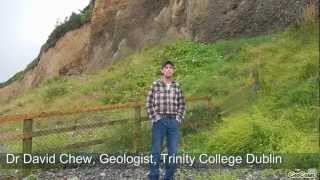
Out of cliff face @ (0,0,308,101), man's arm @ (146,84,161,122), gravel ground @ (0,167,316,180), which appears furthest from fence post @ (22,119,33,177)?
cliff face @ (0,0,308,101)

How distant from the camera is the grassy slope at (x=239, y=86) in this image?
42.9 ft

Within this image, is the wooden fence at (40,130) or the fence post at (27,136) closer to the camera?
the wooden fence at (40,130)

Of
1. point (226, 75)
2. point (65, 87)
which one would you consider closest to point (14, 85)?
point (65, 87)

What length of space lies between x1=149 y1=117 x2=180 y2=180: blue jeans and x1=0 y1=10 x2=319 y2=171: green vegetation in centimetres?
212

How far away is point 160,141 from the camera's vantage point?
11.0 metres

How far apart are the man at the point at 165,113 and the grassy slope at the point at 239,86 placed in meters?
2.21

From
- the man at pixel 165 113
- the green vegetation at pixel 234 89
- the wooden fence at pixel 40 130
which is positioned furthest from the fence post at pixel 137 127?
the man at pixel 165 113

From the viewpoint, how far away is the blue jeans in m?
10.9

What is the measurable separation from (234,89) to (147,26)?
16.7 m

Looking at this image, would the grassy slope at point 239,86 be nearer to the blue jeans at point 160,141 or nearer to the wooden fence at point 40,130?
the wooden fence at point 40,130

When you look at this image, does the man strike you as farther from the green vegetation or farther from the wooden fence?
the green vegetation

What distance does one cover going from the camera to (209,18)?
27.5m

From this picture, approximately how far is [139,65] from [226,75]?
6424mm

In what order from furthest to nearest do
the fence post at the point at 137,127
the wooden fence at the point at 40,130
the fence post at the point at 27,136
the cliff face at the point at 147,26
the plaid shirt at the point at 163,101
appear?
the cliff face at the point at 147,26, the fence post at the point at 137,127, the fence post at the point at 27,136, the wooden fence at the point at 40,130, the plaid shirt at the point at 163,101
